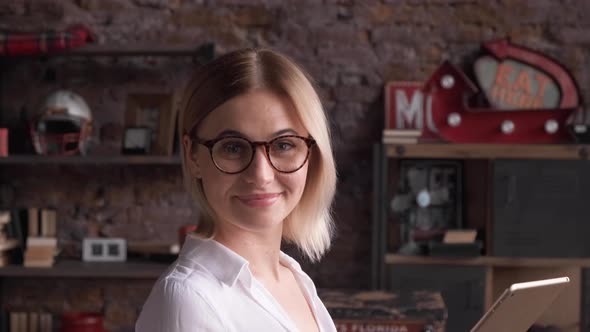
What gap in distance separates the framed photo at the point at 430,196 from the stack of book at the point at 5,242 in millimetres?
1893

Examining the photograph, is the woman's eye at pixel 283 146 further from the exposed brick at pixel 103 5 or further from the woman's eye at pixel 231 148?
the exposed brick at pixel 103 5

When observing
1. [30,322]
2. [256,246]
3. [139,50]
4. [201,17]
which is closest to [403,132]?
[201,17]

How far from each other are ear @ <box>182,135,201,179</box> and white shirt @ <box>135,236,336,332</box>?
9 cm

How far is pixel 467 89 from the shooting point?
12.4 ft

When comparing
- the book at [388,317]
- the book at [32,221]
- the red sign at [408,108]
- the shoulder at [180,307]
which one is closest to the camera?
the shoulder at [180,307]

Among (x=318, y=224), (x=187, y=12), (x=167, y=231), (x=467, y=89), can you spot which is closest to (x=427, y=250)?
(x=467, y=89)

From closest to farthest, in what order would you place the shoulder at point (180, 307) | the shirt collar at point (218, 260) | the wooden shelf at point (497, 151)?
the shoulder at point (180, 307) < the shirt collar at point (218, 260) < the wooden shelf at point (497, 151)

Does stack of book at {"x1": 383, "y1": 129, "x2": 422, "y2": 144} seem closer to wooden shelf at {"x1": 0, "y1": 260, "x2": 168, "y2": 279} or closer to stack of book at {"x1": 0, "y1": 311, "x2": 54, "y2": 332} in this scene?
wooden shelf at {"x1": 0, "y1": 260, "x2": 168, "y2": 279}

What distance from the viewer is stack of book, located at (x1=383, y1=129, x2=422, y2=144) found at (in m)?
3.56

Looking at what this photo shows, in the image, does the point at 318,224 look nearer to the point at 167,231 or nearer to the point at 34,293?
the point at 167,231

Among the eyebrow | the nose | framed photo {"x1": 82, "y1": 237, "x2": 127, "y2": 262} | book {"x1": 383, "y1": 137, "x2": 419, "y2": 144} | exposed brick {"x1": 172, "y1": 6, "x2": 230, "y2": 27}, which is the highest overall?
exposed brick {"x1": 172, "y1": 6, "x2": 230, "y2": 27}

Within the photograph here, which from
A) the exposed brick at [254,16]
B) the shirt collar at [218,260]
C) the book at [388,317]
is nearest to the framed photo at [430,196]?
the book at [388,317]

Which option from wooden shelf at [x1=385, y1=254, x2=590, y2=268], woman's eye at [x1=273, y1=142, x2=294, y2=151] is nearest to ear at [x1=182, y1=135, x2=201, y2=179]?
woman's eye at [x1=273, y1=142, x2=294, y2=151]

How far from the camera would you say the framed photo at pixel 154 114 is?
3.66 metres
